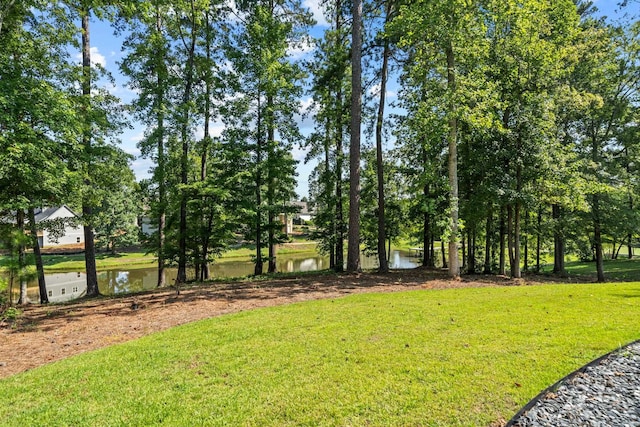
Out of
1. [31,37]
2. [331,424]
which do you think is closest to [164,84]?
[31,37]

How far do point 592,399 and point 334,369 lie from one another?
2337mm

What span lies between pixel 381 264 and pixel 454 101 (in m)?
5.94

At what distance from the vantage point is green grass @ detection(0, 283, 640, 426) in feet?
9.38

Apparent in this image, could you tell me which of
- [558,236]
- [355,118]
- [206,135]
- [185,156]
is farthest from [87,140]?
[558,236]

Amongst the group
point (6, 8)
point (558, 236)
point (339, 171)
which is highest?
point (6, 8)

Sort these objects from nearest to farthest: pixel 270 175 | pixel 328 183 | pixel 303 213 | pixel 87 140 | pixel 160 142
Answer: pixel 87 140 < pixel 160 142 < pixel 270 175 < pixel 328 183 < pixel 303 213

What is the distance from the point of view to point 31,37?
9102 mm

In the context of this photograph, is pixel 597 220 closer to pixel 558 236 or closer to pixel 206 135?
pixel 558 236

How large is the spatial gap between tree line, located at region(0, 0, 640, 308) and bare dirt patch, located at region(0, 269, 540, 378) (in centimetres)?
176

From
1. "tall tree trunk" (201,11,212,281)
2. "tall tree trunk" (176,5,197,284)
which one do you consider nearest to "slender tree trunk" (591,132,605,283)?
"tall tree trunk" (201,11,212,281)

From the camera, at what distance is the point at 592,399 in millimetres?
2811

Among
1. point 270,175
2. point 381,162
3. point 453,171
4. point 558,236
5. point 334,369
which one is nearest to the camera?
point 334,369

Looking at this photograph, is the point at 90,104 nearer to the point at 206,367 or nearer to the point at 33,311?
the point at 33,311

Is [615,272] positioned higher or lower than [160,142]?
lower
